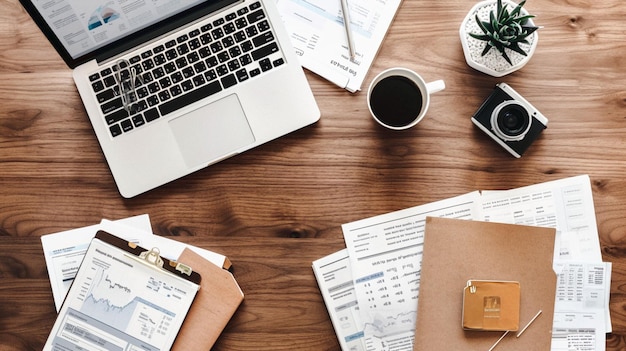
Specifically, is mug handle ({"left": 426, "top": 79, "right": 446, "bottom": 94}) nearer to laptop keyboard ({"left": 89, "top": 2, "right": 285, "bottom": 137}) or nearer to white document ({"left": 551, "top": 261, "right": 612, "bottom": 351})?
laptop keyboard ({"left": 89, "top": 2, "right": 285, "bottom": 137})

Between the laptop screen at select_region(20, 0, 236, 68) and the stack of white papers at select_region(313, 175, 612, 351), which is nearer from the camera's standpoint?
the laptop screen at select_region(20, 0, 236, 68)

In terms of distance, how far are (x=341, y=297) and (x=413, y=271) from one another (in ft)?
0.40

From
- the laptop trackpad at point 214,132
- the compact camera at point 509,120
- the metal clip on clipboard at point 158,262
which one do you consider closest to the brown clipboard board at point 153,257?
the metal clip on clipboard at point 158,262

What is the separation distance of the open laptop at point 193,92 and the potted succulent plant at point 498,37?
26 centimetres

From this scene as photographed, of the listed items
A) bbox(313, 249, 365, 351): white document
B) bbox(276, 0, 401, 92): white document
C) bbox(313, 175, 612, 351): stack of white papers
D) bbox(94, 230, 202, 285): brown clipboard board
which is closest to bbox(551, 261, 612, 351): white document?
bbox(313, 175, 612, 351): stack of white papers

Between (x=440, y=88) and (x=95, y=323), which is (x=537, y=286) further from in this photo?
(x=95, y=323)

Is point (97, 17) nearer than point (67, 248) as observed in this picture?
Yes

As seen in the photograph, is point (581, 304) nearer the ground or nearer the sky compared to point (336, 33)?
nearer the ground

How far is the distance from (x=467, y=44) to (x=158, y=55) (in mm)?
480

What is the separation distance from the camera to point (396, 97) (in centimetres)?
92

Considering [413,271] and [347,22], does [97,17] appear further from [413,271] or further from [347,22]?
[413,271]

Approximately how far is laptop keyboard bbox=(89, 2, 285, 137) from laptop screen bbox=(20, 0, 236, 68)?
27mm

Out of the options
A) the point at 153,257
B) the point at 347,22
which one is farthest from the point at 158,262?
the point at 347,22

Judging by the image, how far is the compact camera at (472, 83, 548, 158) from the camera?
93cm
